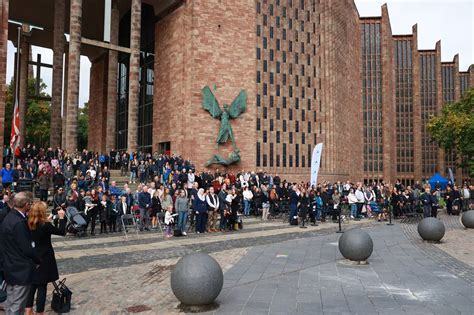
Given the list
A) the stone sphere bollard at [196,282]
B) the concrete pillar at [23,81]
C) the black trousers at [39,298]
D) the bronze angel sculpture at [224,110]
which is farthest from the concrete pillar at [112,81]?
the black trousers at [39,298]

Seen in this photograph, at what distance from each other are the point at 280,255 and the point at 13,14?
44017 millimetres

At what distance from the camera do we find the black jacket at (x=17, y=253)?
5066 millimetres

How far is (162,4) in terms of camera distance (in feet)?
121

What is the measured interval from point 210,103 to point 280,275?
26872 millimetres

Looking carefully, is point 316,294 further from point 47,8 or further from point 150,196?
point 47,8

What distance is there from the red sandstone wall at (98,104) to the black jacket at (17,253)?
43527mm

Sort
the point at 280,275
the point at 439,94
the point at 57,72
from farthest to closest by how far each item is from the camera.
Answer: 1. the point at 439,94
2. the point at 57,72
3. the point at 280,275

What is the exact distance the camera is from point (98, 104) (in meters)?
48.4

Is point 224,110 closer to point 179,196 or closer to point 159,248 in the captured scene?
point 179,196

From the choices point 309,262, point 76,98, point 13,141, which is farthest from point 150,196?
point 76,98

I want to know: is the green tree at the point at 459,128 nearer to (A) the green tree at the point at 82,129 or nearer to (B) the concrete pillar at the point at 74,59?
(B) the concrete pillar at the point at 74,59

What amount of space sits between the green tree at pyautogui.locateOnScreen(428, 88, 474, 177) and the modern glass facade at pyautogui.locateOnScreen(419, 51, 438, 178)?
45.5 metres

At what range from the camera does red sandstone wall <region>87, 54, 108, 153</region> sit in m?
46.9

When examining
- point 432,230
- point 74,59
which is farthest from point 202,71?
point 432,230
